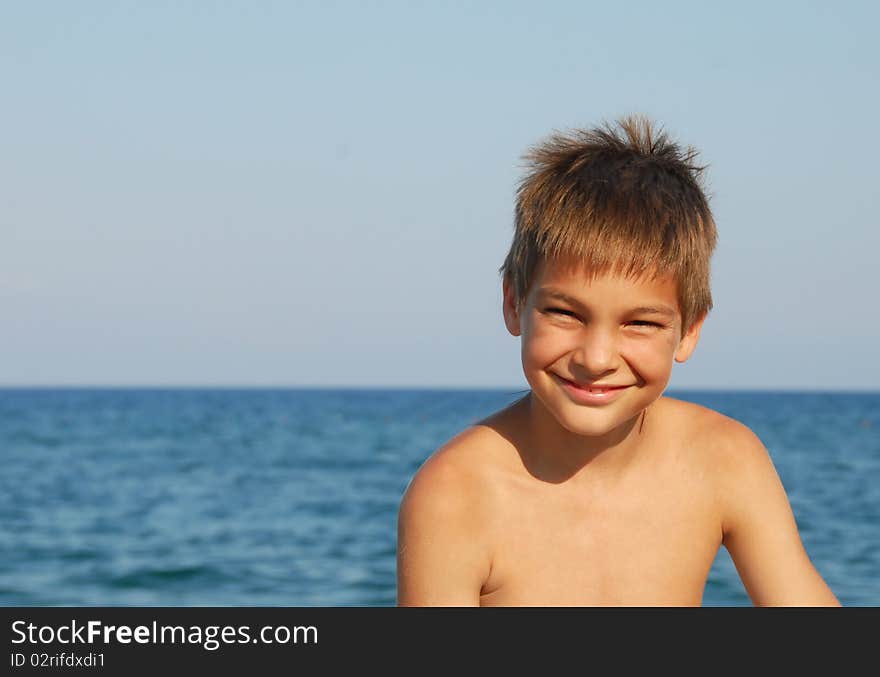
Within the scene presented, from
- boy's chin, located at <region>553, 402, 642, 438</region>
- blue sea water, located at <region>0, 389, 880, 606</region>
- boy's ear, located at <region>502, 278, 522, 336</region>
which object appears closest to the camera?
boy's chin, located at <region>553, 402, 642, 438</region>

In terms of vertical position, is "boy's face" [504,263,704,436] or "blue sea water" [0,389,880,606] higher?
"blue sea water" [0,389,880,606]

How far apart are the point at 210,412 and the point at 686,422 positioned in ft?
197

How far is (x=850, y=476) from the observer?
2861cm

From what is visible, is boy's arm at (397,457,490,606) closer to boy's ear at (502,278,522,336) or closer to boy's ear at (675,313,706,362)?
boy's ear at (502,278,522,336)

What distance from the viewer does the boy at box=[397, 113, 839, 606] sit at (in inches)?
114

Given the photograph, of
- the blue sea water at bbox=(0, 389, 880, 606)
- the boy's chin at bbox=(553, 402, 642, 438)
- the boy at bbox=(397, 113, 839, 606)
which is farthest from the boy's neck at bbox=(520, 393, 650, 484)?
the blue sea water at bbox=(0, 389, 880, 606)

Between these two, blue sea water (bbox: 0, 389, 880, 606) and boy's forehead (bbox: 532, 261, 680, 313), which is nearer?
boy's forehead (bbox: 532, 261, 680, 313)

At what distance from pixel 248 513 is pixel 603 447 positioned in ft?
67.4

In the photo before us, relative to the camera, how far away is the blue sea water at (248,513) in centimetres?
1571

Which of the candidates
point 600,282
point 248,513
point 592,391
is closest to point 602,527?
point 592,391

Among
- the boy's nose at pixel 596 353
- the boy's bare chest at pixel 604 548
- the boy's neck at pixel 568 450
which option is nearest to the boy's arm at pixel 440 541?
the boy's bare chest at pixel 604 548

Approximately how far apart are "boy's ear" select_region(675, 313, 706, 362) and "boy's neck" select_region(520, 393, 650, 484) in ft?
1.01

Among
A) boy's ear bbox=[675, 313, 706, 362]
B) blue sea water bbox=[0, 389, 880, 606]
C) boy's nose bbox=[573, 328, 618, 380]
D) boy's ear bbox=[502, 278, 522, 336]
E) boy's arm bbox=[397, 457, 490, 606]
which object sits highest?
blue sea water bbox=[0, 389, 880, 606]
